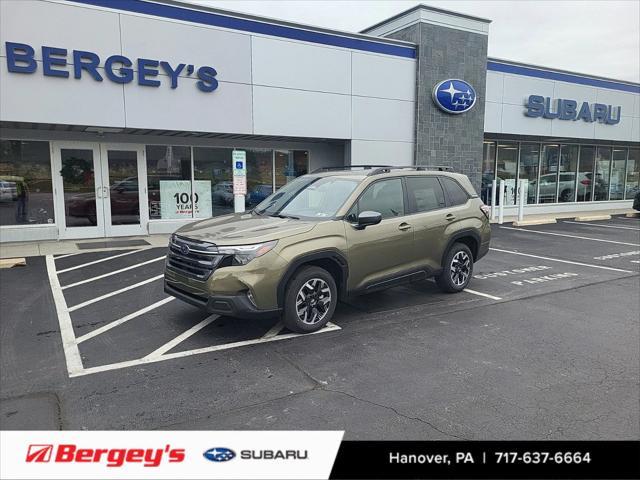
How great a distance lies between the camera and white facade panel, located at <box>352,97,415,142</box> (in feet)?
47.2

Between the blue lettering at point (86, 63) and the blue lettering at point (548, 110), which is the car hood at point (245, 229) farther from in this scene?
the blue lettering at point (548, 110)

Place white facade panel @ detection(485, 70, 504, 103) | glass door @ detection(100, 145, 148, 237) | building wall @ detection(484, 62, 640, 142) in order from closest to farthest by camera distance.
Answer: glass door @ detection(100, 145, 148, 237) → white facade panel @ detection(485, 70, 504, 103) → building wall @ detection(484, 62, 640, 142)

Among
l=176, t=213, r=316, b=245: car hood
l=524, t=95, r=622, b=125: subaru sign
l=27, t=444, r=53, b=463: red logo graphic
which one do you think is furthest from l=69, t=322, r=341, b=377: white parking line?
l=524, t=95, r=622, b=125: subaru sign

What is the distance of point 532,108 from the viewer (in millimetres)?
18047

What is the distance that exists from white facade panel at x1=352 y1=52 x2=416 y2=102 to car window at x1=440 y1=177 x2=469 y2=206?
7.67m

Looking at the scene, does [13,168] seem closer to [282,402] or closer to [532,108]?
[282,402]

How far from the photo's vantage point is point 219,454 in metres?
2.60

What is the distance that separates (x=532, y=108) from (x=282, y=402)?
17.5 meters

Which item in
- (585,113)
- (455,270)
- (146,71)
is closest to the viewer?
(455,270)

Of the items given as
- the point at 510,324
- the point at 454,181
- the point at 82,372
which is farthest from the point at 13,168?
the point at 510,324

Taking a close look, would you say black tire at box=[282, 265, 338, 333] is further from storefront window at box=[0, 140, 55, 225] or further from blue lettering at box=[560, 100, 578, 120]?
blue lettering at box=[560, 100, 578, 120]

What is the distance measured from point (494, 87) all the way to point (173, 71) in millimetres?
11126

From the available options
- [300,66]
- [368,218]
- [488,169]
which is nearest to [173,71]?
[300,66]

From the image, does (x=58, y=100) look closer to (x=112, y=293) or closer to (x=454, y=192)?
(x=112, y=293)
